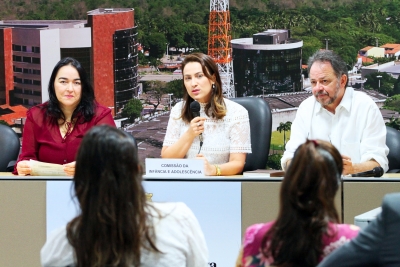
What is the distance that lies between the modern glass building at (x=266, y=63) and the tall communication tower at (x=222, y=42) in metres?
0.04

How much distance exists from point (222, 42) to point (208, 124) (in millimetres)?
1303

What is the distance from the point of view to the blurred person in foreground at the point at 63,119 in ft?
11.9

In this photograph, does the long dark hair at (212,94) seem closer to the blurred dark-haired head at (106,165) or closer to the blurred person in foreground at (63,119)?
the blurred person in foreground at (63,119)

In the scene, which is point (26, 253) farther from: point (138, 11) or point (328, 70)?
point (138, 11)

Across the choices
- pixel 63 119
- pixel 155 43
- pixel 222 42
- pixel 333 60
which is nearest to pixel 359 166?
pixel 333 60

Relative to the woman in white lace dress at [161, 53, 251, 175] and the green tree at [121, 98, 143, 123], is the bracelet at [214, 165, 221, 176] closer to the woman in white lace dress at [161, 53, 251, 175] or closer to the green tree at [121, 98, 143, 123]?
the woman in white lace dress at [161, 53, 251, 175]

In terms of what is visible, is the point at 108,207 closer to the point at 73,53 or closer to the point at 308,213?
the point at 308,213

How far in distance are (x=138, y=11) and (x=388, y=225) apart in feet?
12.6

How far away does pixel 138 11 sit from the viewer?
197 inches

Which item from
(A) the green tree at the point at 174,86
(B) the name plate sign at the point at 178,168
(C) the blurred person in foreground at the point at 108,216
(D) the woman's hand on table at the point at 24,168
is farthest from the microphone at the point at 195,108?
(C) the blurred person in foreground at the point at 108,216

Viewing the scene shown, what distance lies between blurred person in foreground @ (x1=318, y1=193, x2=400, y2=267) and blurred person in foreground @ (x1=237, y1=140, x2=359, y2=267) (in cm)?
18

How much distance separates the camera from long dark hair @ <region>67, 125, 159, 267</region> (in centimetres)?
172

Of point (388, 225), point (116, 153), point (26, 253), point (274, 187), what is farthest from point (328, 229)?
point (26, 253)

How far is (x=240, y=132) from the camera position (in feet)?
12.1
